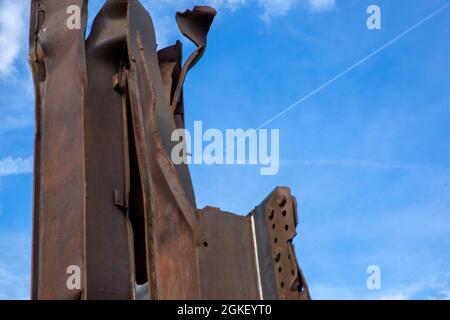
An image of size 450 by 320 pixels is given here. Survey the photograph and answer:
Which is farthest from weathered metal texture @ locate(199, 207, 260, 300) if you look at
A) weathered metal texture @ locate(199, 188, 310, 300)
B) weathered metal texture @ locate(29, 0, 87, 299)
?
weathered metal texture @ locate(29, 0, 87, 299)

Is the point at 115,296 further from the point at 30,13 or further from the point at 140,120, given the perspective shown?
the point at 30,13

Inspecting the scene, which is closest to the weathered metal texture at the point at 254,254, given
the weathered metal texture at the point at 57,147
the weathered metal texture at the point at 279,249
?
the weathered metal texture at the point at 279,249

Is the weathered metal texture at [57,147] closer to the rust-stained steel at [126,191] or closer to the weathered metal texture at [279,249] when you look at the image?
the rust-stained steel at [126,191]

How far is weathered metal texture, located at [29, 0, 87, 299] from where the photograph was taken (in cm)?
274

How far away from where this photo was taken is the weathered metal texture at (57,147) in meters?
2.74

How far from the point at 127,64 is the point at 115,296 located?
40.6 inches

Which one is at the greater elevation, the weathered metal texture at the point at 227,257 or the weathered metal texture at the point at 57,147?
the weathered metal texture at the point at 57,147

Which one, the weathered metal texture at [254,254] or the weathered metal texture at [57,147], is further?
the weathered metal texture at [57,147]

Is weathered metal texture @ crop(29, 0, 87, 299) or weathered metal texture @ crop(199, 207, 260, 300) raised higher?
weathered metal texture @ crop(29, 0, 87, 299)

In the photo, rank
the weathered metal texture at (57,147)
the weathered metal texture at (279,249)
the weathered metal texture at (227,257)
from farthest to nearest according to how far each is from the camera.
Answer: the weathered metal texture at (57,147) → the weathered metal texture at (227,257) → the weathered metal texture at (279,249)

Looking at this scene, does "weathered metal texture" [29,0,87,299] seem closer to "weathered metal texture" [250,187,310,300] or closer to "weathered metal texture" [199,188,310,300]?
"weathered metal texture" [199,188,310,300]

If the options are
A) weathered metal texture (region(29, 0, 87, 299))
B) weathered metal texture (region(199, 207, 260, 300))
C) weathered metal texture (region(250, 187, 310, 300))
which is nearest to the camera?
weathered metal texture (region(250, 187, 310, 300))

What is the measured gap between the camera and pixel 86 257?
8.82 ft

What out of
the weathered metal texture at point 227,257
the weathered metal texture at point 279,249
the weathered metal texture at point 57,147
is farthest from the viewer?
the weathered metal texture at point 57,147
